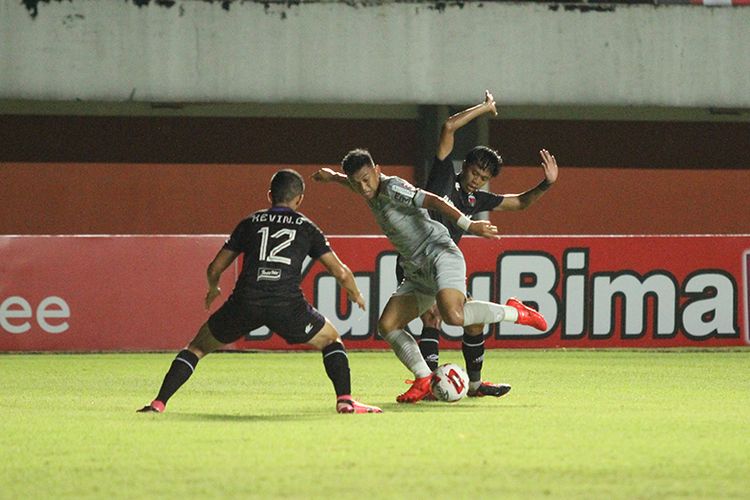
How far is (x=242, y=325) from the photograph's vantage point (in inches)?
436

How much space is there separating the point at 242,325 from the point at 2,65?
511 inches

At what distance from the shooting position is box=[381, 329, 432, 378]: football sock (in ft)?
40.1

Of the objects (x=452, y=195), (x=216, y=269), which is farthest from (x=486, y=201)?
(x=216, y=269)

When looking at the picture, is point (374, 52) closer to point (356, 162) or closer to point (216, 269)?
point (356, 162)

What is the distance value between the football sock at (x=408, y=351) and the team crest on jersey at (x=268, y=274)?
1.50 metres

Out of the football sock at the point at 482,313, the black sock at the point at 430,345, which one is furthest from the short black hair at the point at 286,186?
the black sock at the point at 430,345

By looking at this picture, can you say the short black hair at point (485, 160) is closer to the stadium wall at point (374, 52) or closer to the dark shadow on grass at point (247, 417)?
A: the dark shadow on grass at point (247, 417)

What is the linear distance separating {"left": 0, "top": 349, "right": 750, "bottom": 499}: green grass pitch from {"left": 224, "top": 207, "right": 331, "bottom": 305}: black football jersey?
832 millimetres

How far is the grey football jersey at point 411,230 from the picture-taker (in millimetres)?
12078

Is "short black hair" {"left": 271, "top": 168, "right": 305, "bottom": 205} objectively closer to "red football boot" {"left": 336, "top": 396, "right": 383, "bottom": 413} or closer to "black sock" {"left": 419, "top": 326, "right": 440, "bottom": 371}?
"red football boot" {"left": 336, "top": 396, "right": 383, "bottom": 413}

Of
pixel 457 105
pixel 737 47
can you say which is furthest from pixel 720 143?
pixel 457 105

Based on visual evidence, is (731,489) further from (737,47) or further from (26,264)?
(737,47)

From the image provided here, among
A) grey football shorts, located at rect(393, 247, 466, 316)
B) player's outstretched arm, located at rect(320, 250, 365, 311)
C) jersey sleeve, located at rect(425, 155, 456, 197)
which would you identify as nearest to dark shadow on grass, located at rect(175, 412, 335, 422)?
player's outstretched arm, located at rect(320, 250, 365, 311)

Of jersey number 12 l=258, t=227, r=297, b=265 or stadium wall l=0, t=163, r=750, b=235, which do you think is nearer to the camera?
jersey number 12 l=258, t=227, r=297, b=265
